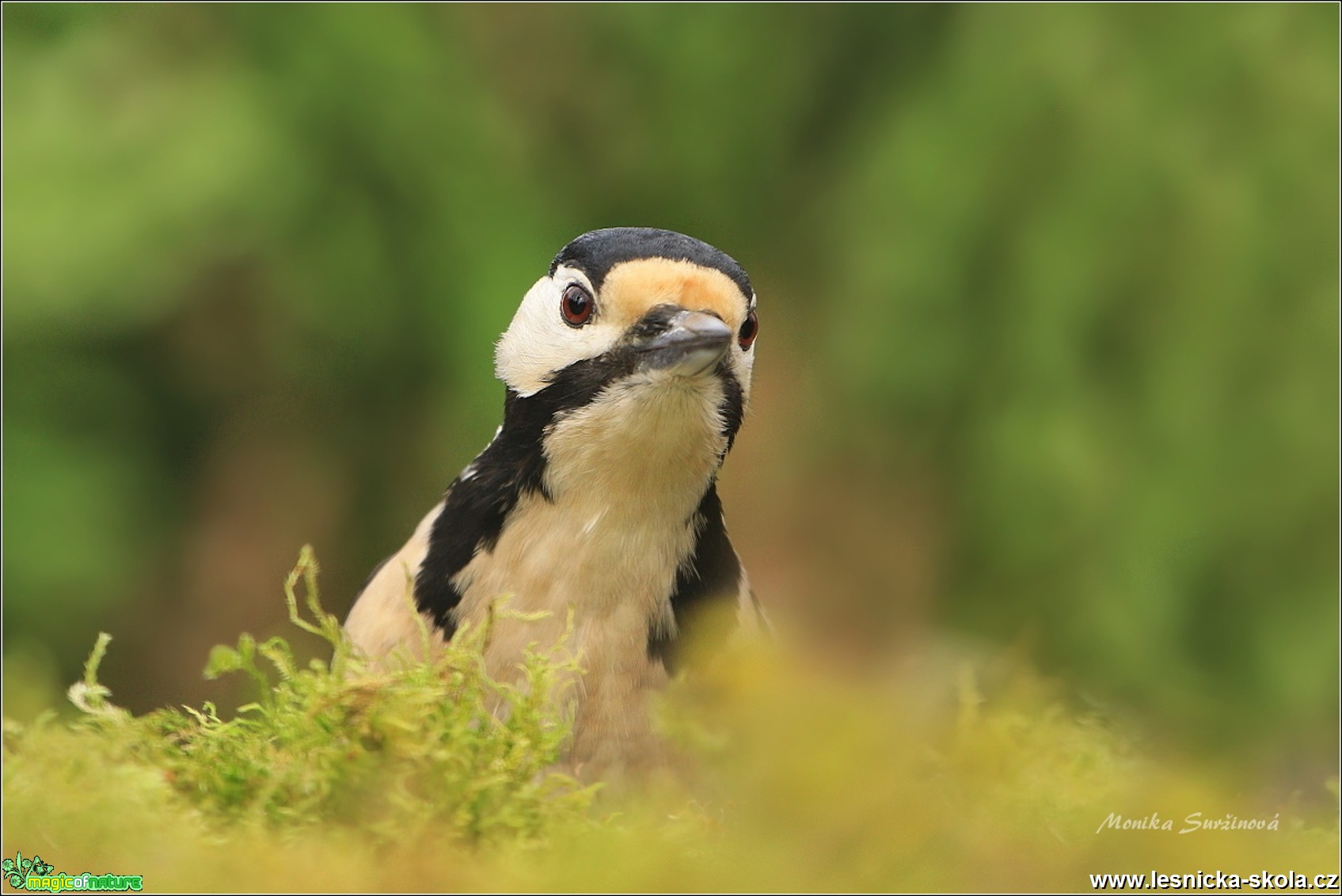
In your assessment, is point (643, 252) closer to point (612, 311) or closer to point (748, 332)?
point (612, 311)

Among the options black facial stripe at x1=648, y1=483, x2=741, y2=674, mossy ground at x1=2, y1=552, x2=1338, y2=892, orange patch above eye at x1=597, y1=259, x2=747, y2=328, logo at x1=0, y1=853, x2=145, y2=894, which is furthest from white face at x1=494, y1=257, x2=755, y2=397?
logo at x1=0, y1=853, x2=145, y2=894

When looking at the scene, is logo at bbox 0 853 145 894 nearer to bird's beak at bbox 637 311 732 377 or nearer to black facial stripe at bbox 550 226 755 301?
bird's beak at bbox 637 311 732 377

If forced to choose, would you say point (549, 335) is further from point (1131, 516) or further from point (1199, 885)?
point (1131, 516)

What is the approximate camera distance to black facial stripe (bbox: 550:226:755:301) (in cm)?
176

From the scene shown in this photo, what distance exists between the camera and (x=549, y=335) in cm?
187

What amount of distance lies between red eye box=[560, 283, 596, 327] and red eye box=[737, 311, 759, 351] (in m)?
0.20

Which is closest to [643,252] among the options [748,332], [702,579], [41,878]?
[748,332]

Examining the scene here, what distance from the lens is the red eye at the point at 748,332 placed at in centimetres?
182

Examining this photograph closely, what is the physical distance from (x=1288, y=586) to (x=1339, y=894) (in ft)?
10.3

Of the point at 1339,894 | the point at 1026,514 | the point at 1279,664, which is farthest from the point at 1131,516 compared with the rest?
the point at 1339,894

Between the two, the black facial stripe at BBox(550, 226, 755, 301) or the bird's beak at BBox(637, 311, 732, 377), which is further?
the black facial stripe at BBox(550, 226, 755, 301)

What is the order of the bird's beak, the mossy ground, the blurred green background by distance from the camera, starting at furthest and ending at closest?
1. the blurred green background
2. the bird's beak
3. the mossy ground

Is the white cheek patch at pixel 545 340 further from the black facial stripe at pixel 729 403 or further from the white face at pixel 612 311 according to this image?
the black facial stripe at pixel 729 403

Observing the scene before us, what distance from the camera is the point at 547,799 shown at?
1132 mm
